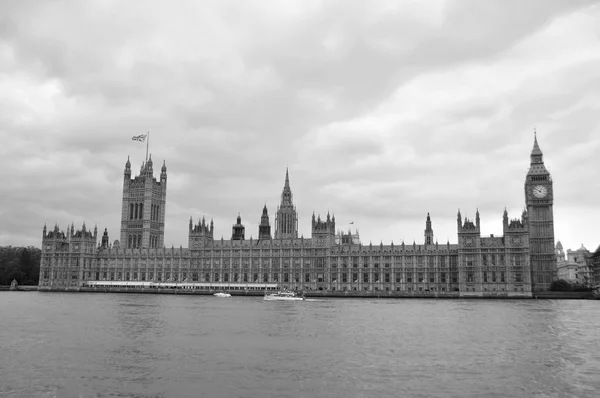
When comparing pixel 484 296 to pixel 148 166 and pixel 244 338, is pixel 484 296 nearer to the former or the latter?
pixel 244 338

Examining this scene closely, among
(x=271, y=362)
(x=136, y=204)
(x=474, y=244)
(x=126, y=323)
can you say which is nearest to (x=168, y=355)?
(x=271, y=362)

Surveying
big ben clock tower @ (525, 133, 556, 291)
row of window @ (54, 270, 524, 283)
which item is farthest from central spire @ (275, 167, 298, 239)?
big ben clock tower @ (525, 133, 556, 291)

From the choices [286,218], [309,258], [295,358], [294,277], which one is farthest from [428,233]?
[295,358]

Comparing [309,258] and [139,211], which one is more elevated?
[139,211]

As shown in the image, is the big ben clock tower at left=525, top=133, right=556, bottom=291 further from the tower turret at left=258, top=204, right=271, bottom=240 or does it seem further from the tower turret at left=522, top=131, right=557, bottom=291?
the tower turret at left=258, top=204, right=271, bottom=240

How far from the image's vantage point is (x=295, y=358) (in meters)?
42.8

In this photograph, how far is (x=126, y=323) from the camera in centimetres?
6462

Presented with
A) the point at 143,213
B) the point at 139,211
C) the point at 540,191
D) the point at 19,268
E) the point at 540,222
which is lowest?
the point at 19,268

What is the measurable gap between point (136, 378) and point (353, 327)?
105 ft

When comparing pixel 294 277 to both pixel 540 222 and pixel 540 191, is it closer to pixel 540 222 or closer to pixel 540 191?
pixel 540 222

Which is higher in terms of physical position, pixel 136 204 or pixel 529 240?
pixel 136 204

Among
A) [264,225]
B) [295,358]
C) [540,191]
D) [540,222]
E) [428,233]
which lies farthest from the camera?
[264,225]

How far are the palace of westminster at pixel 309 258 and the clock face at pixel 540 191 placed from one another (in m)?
0.25

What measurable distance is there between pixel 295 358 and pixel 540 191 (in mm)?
128407
